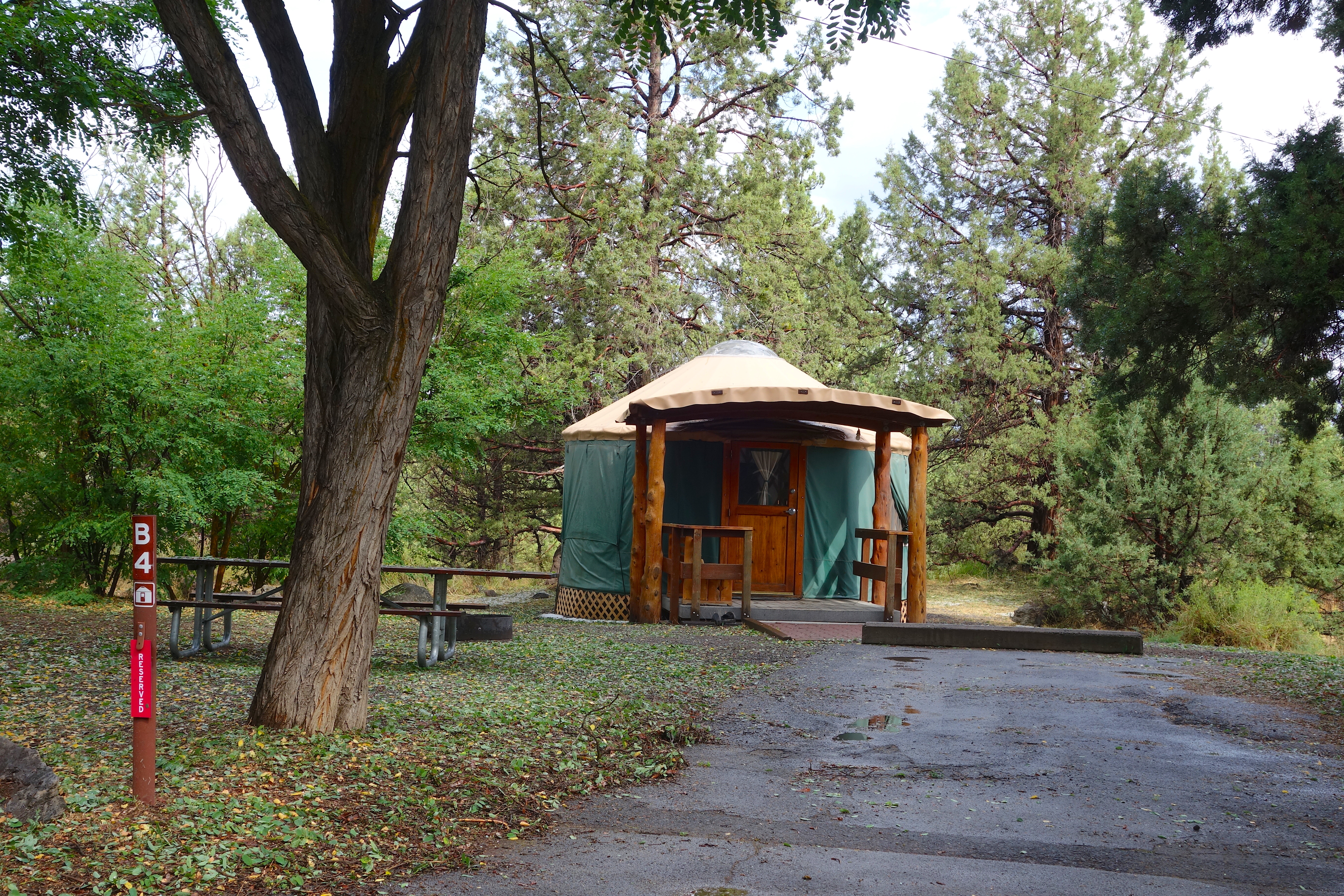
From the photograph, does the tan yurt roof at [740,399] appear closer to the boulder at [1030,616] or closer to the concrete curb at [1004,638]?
the concrete curb at [1004,638]

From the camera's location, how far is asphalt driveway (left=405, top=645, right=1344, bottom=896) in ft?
9.59

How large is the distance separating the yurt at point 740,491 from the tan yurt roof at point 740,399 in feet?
0.08

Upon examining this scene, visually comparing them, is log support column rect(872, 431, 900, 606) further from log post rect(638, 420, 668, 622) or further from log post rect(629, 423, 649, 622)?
log post rect(629, 423, 649, 622)

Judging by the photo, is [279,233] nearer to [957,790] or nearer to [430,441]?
[957,790]

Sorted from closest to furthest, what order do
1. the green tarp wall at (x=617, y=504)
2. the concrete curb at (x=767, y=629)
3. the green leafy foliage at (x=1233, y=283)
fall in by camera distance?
the green leafy foliage at (x=1233, y=283) < the concrete curb at (x=767, y=629) < the green tarp wall at (x=617, y=504)

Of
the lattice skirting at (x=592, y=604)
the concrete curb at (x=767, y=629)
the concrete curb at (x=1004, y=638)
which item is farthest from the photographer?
the lattice skirting at (x=592, y=604)

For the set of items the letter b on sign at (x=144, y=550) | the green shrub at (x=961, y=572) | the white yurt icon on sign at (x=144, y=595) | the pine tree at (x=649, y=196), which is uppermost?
the pine tree at (x=649, y=196)

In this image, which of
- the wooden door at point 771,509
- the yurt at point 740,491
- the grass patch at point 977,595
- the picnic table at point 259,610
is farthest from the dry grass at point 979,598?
the picnic table at point 259,610

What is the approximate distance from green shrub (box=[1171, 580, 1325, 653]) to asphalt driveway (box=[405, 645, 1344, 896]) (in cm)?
641

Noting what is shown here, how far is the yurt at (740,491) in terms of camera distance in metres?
10.9

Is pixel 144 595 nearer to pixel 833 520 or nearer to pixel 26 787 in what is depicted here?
pixel 26 787

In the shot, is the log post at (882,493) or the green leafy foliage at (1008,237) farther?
the green leafy foliage at (1008,237)

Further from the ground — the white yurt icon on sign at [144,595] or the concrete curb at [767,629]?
the white yurt icon on sign at [144,595]

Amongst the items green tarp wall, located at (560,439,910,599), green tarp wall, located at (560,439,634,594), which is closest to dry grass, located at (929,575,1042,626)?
green tarp wall, located at (560,439,910,599)
